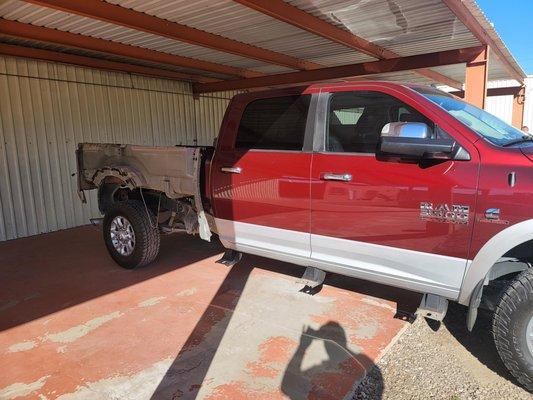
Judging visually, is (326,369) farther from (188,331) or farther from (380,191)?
(380,191)

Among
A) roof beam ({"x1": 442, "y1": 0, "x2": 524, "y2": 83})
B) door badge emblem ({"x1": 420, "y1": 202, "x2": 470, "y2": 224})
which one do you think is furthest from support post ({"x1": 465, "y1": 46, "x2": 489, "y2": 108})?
door badge emblem ({"x1": 420, "y1": 202, "x2": 470, "y2": 224})

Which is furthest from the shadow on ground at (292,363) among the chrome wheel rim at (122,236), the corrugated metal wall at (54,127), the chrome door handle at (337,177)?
the corrugated metal wall at (54,127)

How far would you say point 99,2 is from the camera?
4727 mm

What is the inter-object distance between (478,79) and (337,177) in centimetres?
468

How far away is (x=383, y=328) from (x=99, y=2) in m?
4.67

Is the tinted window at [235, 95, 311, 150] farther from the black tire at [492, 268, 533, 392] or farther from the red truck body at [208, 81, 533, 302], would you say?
the black tire at [492, 268, 533, 392]

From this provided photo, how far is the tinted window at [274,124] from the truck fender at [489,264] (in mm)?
1621

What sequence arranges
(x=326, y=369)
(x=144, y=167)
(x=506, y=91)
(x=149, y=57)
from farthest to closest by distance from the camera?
1. (x=506, y=91)
2. (x=149, y=57)
3. (x=144, y=167)
4. (x=326, y=369)

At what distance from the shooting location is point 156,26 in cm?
545

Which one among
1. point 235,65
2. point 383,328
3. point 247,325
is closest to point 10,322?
point 247,325

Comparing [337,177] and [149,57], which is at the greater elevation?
[149,57]

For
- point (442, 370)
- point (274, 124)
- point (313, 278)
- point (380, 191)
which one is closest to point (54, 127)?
point (274, 124)

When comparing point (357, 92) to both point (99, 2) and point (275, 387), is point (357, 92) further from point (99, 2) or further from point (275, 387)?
point (99, 2)

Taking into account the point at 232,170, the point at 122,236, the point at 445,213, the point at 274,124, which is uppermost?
the point at 274,124
